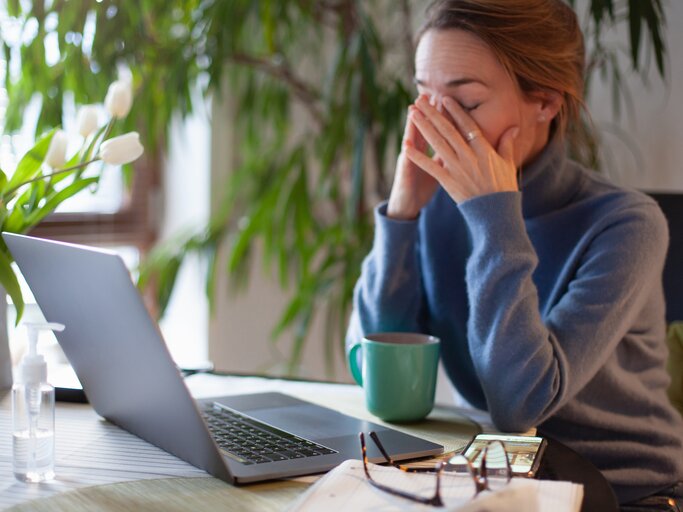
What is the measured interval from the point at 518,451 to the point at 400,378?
0.19 meters

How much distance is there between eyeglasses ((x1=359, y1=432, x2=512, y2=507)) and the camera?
0.67 m

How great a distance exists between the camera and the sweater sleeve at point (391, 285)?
1.24 metres

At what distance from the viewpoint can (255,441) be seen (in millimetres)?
882

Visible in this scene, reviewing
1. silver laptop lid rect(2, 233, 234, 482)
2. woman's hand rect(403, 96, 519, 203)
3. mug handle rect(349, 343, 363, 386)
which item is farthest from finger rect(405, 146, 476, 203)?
silver laptop lid rect(2, 233, 234, 482)

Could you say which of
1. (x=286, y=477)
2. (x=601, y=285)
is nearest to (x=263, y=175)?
(x=601, y=285)

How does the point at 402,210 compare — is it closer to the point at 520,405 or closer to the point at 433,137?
the point at 433,137

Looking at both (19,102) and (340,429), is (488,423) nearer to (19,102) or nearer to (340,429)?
(340,429)

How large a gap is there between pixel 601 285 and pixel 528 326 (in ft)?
0.43

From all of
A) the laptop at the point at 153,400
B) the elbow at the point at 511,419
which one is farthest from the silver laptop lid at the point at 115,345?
the elbow at the point at 511,419

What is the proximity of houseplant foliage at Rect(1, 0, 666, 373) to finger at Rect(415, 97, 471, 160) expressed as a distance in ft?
1.60

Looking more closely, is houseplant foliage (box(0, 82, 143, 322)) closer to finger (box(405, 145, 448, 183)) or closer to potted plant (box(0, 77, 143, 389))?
potted plant (box(0, 77, 143, 389))

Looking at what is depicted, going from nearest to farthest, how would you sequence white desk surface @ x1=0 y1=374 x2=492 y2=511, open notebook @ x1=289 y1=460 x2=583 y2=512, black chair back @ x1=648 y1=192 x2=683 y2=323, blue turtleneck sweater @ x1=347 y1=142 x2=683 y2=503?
open notebook @ x1=289 y1=460 x2=583 y2=512 → white desk surface @ x1=0 y1=374 x2=492 y2=511 → blue turtleneck sweater @ x1=347 y1=142 x2=683 y2=503 → black chair back @ x1=648 y1=192 x2=683 y2=323

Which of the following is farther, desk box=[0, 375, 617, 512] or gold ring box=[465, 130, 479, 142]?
gold ring box=[465, 130, 479, 142]

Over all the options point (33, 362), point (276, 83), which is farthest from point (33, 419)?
point (276, 83)
